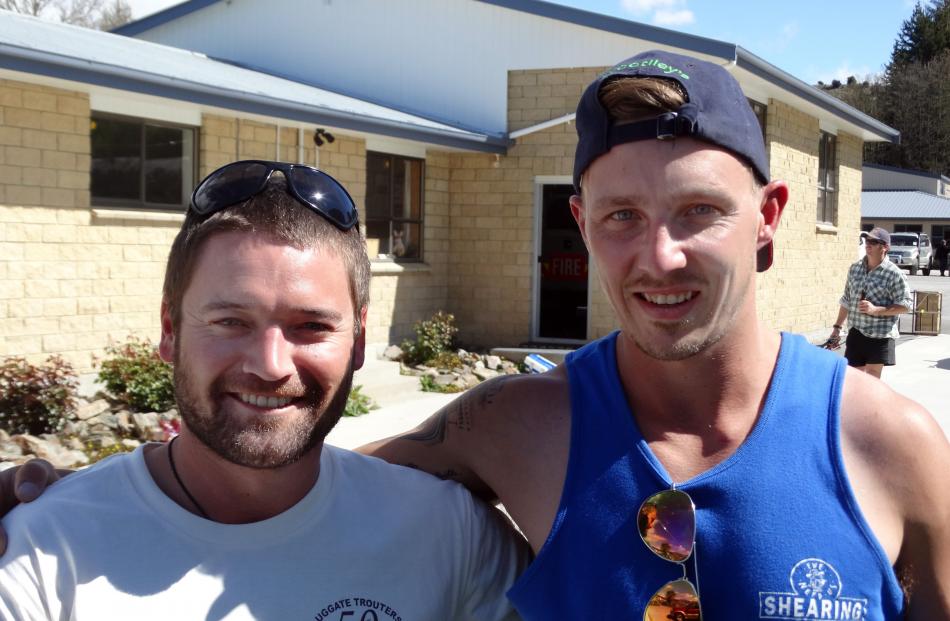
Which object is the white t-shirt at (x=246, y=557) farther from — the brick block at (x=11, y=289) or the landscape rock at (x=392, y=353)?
the landscape rock at (x=392, y=353)

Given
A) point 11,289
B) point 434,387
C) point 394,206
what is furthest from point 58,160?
point 394,206

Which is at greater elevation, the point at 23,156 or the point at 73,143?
the point at 73,143

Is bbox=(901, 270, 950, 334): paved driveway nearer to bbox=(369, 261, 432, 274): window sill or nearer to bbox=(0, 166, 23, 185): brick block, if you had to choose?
bbox=(369, 261, 432, 274): window sill

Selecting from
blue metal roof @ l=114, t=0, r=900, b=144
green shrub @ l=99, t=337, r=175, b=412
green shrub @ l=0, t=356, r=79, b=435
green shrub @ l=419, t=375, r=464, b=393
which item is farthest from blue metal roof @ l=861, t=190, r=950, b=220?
green shrub @ l=0, t=356, r=79, b=435

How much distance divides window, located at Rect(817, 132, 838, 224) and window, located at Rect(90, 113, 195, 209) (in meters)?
11.9

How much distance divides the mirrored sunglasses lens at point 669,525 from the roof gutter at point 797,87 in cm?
1040

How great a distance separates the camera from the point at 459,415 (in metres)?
2.23

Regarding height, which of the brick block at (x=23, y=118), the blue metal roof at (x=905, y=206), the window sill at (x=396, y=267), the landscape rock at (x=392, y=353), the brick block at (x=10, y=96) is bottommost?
the landscape rock at (x=392, y=353)

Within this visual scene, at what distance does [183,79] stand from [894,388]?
798 centimetres

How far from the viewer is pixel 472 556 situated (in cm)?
199

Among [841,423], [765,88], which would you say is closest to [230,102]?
[765,88]

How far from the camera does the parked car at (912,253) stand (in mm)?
47438

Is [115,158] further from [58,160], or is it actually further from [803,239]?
[803,239]

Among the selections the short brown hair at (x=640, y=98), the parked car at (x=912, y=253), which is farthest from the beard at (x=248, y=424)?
the parked car at (x=912, y=253)
